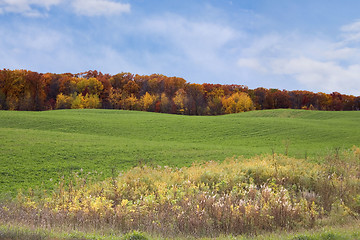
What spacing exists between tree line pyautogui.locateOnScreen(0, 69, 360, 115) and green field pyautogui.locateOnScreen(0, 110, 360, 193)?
34159 mm

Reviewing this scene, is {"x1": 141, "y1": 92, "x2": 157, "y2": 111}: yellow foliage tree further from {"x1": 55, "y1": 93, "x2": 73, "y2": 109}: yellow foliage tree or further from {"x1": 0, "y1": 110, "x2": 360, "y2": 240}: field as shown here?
{"x1": 0, "y1": 110, "x2": 360, "y2": 240}: field

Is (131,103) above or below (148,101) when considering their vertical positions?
below

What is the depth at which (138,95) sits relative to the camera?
84125mm

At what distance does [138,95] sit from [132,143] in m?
61.3

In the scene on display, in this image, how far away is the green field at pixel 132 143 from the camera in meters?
15.9

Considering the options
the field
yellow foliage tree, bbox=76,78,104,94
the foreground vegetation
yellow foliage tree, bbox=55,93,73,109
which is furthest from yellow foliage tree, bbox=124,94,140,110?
the foreground vegetation

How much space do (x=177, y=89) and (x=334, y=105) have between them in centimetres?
5270

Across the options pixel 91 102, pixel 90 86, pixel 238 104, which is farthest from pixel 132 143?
pixel 90 86

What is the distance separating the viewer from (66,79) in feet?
262

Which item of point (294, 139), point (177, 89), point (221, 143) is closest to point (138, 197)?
point (221, 143)

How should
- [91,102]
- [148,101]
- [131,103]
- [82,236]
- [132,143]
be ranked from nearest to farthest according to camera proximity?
[82,236], [132,143], [91,102], [148,101], [131,103]

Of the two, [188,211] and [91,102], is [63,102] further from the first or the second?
[188,211]

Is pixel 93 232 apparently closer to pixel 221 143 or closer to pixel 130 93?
pixel 221 143

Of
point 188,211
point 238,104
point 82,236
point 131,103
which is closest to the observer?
point 82,236
